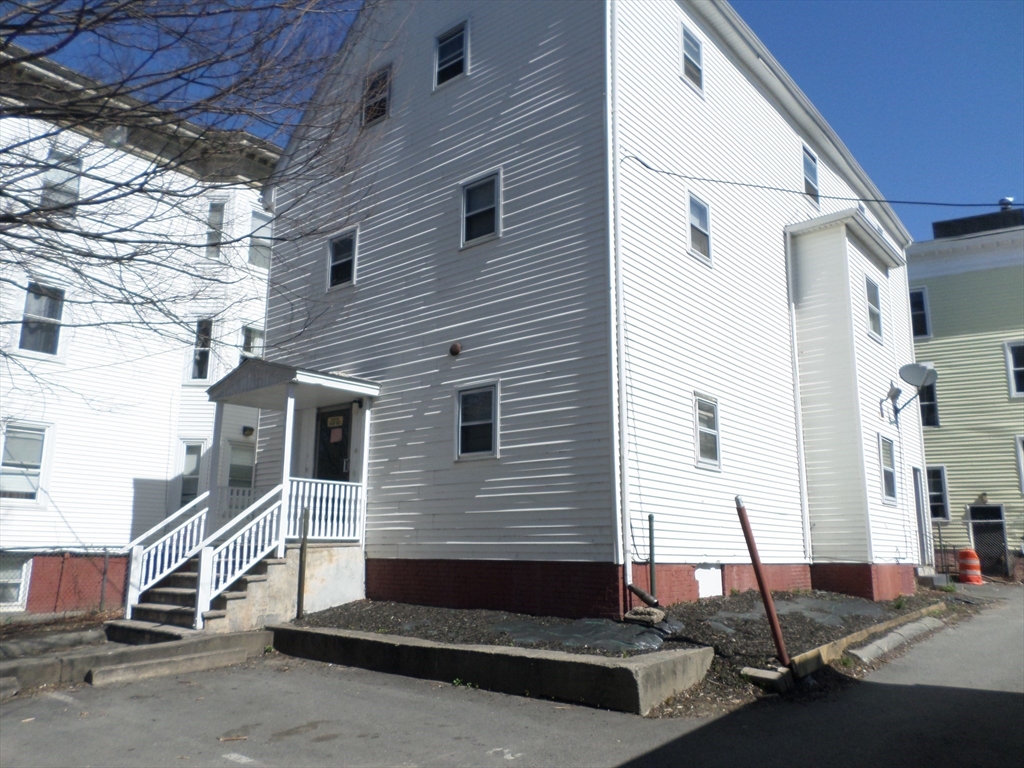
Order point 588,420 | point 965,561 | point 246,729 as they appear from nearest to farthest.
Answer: point 246,729, point 588,420, point 965,561

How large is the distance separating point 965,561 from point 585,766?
19506mm

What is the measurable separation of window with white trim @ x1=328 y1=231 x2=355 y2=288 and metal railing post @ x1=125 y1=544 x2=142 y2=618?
583cm

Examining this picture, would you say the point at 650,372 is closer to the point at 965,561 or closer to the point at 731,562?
the point at 731,562

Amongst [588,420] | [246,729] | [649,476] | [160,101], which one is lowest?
[246,729]

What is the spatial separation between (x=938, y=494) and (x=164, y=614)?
22.8 metres

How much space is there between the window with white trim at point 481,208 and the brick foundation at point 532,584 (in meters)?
5.02

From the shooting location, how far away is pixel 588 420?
11164 millimetres

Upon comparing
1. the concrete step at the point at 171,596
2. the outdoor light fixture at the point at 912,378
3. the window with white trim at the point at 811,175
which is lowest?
the concrete step at the point at 171,596

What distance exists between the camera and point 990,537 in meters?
24.9

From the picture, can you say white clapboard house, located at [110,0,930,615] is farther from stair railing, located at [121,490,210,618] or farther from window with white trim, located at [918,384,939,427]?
window with white trim, located at [918,384,939,427]

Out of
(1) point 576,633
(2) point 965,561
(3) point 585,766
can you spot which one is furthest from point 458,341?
(2) point 965,561

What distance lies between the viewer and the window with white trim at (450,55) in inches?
576

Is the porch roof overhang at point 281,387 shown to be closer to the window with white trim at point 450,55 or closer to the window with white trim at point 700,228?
the window with white trim at point 450,55

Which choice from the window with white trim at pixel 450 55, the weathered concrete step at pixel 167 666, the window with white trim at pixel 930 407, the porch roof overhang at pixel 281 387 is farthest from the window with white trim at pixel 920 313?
the weathered concrete step at pixel 167 666
